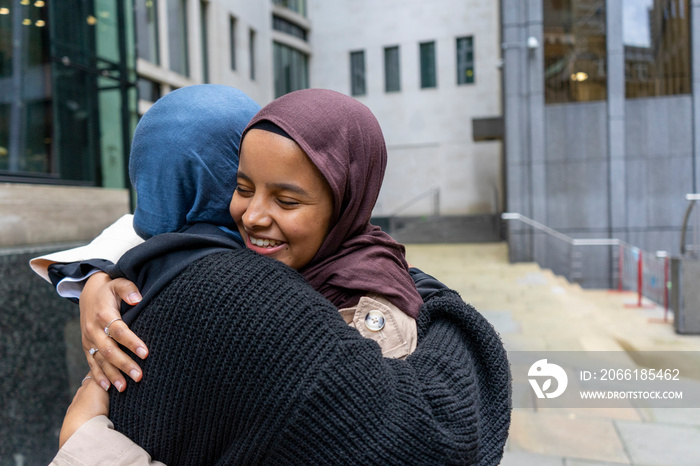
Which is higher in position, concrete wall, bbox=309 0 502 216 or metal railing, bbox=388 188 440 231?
concrete wall, bbox=309 0 502 216

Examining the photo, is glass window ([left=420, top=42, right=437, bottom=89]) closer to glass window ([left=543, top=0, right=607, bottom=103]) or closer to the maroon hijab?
glass window ([left=543, top=0, right=607, bottom=103])

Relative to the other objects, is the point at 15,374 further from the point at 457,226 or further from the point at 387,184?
the point at 387,184

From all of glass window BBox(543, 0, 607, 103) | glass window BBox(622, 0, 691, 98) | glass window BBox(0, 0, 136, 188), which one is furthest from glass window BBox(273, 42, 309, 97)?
glass window BBox(0, 0, 136, 188)

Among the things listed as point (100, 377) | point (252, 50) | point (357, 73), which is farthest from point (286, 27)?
point (100, 377)

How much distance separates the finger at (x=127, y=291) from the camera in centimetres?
106

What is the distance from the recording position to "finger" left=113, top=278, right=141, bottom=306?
41.9 inches

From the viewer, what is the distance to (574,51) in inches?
522

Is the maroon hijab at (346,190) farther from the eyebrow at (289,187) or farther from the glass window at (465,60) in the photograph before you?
the glass window at (465,60)

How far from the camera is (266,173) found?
41.1 inches

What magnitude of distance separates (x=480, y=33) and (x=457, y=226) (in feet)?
24.3

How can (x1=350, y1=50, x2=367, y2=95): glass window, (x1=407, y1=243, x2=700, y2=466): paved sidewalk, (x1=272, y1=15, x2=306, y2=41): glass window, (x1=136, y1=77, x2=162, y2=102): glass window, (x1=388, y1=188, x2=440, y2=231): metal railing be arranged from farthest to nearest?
(x1=388, y1=188, x2=440, y2=231): metal railing, (x1=272, y1=15, x2=306, y2=41): glass window, (x1=350, y1=50, x2=367, y2=95): glass window, (x1=136, y1=77, x2=162, y2=102): glass window, (x1=407, y1=243, x2=700, y2=466): paved sidewalk

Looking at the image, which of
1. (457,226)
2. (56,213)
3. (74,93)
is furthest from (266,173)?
(457,226)

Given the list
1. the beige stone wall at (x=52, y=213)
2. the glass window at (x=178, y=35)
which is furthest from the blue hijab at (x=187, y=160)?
the glass window at (x=178, y=35)

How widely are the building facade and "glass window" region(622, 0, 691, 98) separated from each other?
0.02m
